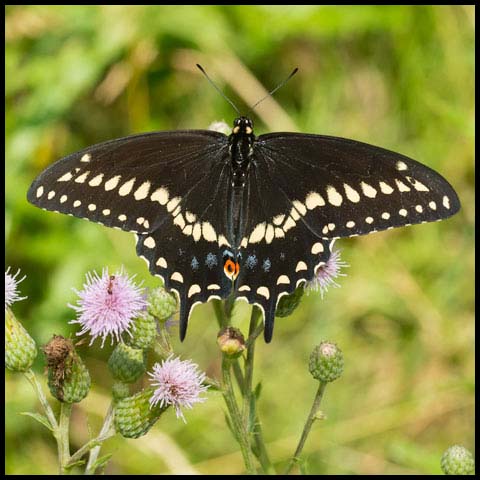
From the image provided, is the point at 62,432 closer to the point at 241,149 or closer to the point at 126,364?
the point at 126,364

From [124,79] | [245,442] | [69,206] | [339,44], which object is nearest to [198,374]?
[245,442]

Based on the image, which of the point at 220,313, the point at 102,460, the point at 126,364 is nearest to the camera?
the point at 102,460

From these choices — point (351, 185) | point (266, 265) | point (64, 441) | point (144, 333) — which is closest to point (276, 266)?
point (266, 265)

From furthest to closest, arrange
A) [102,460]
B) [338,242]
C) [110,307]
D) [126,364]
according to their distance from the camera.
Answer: [338,242], [110,307], [126,364], [102,460]

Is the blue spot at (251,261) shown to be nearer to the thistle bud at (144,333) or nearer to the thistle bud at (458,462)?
the thistle bud at (144,333)

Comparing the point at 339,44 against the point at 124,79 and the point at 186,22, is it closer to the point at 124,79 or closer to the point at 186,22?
the point at 186,22

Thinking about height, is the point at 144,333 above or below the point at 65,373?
above
